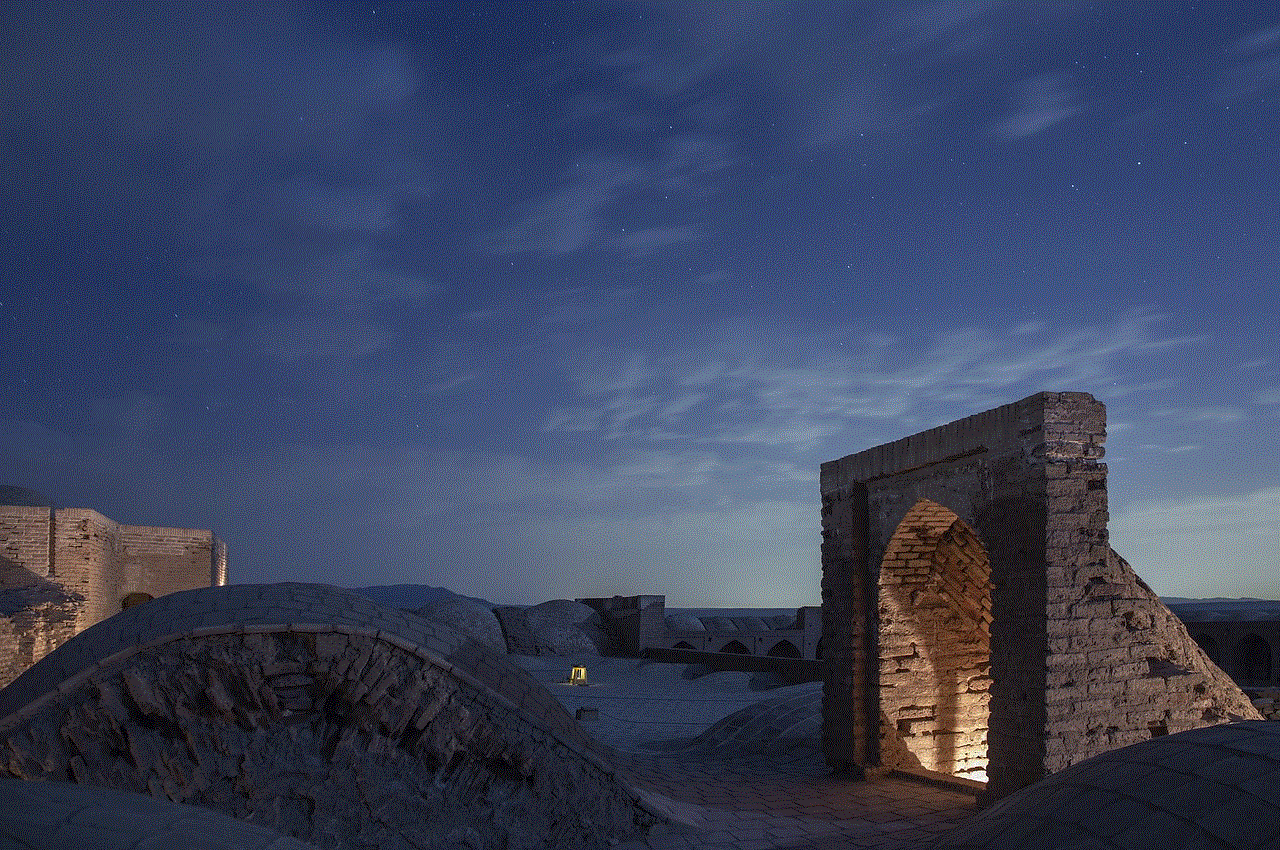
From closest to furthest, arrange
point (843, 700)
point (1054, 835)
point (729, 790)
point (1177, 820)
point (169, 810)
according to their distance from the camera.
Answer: point (1177, 820), point (1054, 835), point (169, 810), point (729, 790), point (843, 700)

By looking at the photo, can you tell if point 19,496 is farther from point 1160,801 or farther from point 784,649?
point 1160,801

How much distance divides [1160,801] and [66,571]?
18221 mm

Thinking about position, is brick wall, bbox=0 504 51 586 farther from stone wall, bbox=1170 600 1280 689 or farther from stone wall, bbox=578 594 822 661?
stone wall, bbox=1170 600 1280 689

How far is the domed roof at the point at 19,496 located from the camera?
21000mm

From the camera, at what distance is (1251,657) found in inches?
893

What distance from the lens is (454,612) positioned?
22.5 meters

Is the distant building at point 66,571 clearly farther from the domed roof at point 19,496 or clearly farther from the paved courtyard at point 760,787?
the paved courtyard at point 760,787

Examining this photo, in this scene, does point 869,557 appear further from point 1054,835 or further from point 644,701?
point 644,701

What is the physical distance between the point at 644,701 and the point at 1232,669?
52.8ft

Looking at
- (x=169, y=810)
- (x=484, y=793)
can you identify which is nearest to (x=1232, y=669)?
(x=484, y=793)

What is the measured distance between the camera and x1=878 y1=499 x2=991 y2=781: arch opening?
29.6 ft

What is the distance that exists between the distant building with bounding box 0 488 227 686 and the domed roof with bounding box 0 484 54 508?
289cm

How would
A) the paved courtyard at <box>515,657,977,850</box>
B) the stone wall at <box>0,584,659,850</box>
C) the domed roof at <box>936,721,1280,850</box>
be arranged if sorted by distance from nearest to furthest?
the domed roof at <box>936,721,1280,850</box> → the stone wall at <box>0,584,659,850</box> → the paved courtyard at <box>515,657,977,850</box>

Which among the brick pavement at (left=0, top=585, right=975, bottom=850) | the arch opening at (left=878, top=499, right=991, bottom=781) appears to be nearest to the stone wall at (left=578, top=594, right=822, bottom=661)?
the brick pavement at (left=0, top=585, right=975, bottom=850)
